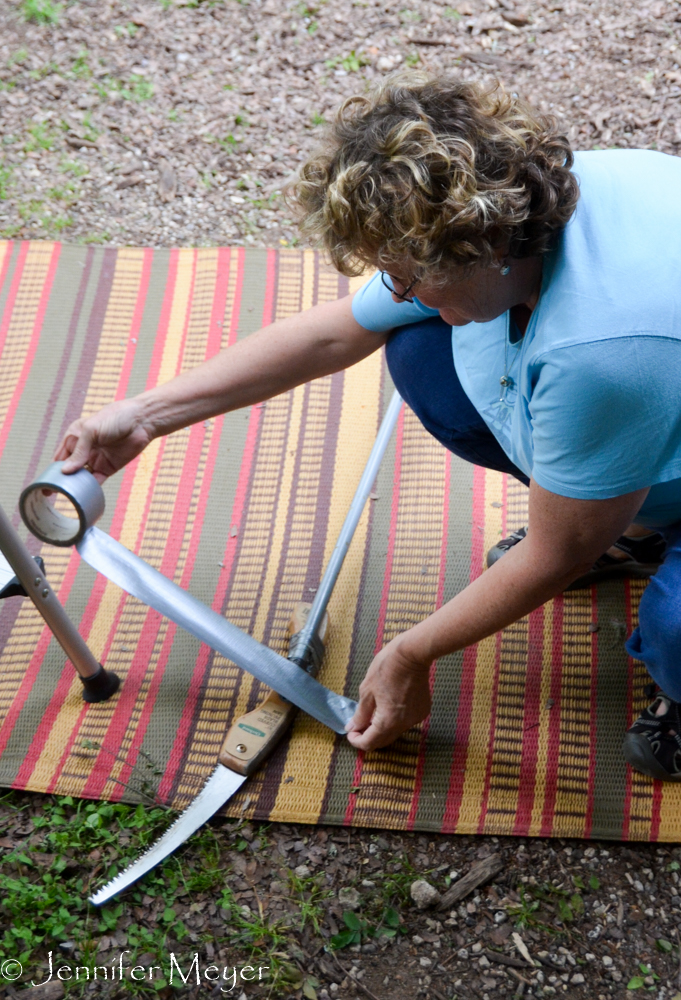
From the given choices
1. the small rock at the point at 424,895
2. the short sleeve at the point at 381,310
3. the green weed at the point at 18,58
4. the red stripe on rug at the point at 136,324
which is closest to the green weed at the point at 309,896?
the small rock at the point at 424,895

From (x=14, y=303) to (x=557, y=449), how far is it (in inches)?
70.8

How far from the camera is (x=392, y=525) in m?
1.84

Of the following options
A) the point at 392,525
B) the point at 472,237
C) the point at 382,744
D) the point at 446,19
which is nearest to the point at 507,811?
the point at 382,744

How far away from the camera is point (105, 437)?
4.78ft

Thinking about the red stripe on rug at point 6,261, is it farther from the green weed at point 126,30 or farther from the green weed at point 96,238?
the green weed at point 126,30

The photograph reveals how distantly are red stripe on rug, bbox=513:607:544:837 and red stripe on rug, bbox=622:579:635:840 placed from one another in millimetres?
158

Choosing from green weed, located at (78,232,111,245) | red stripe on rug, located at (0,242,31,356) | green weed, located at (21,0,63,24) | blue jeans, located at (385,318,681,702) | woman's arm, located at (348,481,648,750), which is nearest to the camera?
woman's arm, located at (348,481,648,750)

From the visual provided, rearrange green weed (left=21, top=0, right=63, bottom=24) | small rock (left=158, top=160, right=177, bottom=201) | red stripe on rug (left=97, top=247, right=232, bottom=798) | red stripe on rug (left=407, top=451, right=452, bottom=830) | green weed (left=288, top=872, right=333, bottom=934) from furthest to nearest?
green weed (left=21, top=0, right=63, bottom=24), small rock (left=158, top=160, right=177, bottom=201), red stripe on rug (left=97, top=247, right=232, bottom=798), red stripe on rug (left=407, top=451, right=452, bottom=830), green weed (left=288, top=872, right=333, bottom=934)

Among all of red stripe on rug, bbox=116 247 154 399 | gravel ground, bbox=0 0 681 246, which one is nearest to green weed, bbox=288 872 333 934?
red stripe on rug, bbox=116 247 154 399

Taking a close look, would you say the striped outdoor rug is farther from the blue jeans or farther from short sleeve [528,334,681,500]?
short sleeve [528,334,681,500]

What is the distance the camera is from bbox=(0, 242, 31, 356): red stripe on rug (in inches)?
87.9

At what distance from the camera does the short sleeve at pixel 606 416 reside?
3.06 ft

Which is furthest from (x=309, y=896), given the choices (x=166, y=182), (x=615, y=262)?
(x=166, y=182)

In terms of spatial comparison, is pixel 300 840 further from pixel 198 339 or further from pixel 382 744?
pixel 198 339
